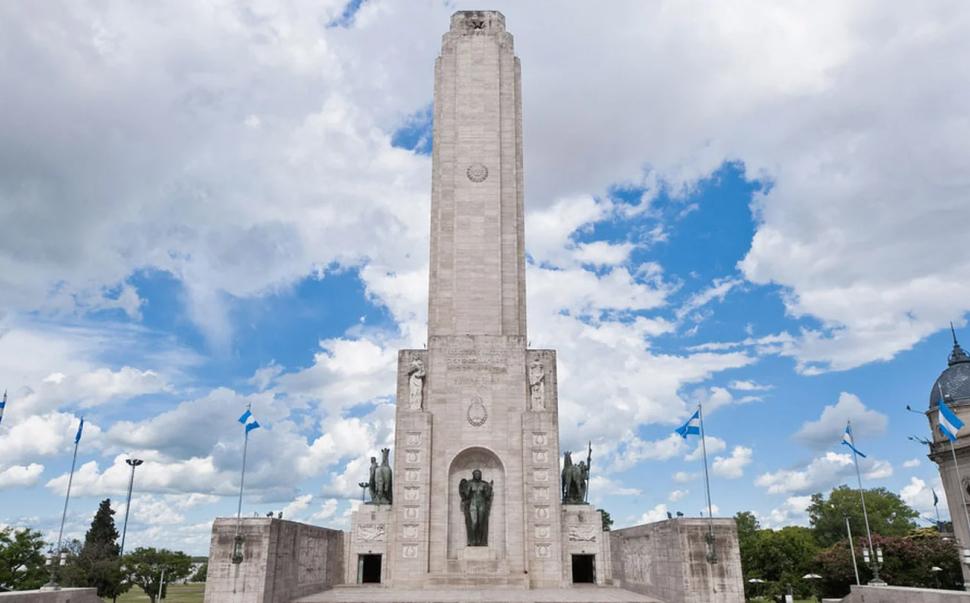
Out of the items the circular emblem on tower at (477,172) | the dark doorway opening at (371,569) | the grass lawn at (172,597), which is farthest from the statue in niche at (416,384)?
the grass lawn at (172,597)

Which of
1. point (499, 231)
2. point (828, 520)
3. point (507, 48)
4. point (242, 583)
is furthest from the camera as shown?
point (828, 520)

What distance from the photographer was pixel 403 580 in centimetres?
2541

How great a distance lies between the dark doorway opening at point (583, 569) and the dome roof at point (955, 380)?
79.4 feet

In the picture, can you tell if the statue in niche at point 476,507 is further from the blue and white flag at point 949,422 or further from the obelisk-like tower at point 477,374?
the blue and white flag at point 949,422

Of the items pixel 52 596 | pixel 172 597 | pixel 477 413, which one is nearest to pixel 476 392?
pixel 477 413

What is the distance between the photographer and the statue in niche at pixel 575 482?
27.7 meters

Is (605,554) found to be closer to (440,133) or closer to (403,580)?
(403,580)

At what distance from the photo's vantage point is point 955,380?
38000 millimetres

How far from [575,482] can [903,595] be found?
510 inches

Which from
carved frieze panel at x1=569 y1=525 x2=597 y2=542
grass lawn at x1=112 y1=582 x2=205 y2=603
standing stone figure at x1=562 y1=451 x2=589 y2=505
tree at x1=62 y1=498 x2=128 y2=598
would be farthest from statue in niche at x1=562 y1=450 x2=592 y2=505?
grass lawn at x1=112 y1=582 x2=205 y2=603

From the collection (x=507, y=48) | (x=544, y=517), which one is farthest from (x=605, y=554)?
(x=507, y=48)

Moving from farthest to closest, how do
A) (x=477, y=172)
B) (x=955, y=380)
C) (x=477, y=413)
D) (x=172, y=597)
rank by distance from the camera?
(x=172, y=597)
(x=955, y=380)
(x=477, y=172)
(x=477, y=413)

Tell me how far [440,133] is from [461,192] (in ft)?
11.2

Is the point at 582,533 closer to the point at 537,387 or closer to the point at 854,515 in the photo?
the point at 537,387
